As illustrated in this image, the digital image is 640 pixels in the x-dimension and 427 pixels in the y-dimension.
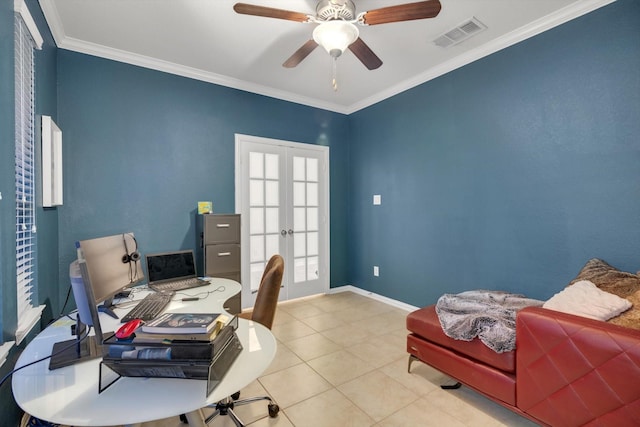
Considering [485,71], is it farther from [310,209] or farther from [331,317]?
[331,317]

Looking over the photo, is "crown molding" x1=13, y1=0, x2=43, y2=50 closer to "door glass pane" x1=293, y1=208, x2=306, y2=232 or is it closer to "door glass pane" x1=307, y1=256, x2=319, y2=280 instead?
"door glass pane" x1=293, y1=208, x2=306, y2=232

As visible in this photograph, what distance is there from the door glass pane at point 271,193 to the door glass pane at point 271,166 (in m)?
0.09

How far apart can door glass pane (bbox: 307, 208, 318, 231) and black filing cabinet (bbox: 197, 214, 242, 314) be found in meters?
1.27

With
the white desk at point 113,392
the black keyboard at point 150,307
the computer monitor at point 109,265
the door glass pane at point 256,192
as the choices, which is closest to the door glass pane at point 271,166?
the door glass pane at point 256,192

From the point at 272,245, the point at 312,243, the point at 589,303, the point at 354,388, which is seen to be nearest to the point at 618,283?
the point at 589,303

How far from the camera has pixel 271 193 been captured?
156 inches

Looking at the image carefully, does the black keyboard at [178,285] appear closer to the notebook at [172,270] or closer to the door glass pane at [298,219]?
the notebook at [172,270]

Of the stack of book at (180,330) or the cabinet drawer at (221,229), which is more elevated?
the cabinet drawer at (221,229)

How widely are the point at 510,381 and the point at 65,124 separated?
162 inches

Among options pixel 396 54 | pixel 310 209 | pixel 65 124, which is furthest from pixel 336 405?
pixel 65 124

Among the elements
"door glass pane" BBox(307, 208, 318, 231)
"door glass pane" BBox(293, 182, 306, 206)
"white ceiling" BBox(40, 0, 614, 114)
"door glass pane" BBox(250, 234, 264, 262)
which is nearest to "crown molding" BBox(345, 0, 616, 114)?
"white ceiling" BBox(40, 0, 614, 114)

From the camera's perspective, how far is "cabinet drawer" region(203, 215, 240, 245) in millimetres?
3156

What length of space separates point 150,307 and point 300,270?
8.41 feet

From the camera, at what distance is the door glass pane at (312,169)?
4301 mm
